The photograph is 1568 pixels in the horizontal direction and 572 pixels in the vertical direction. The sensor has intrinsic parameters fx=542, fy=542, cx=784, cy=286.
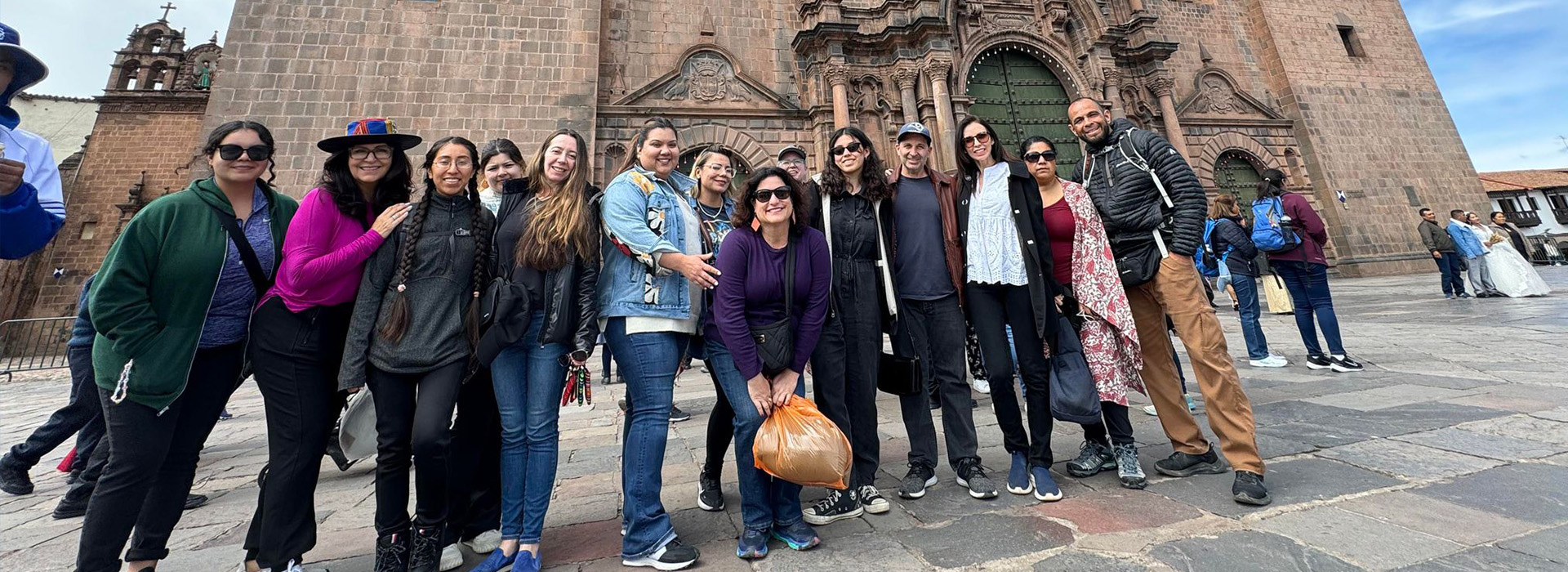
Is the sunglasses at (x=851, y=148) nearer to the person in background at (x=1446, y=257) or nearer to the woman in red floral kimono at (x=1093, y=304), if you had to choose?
the woman in red floral kimono at (x=1093, y=304)

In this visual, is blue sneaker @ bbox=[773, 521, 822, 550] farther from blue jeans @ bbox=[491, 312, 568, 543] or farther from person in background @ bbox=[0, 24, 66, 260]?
person in background @ bbox=[0, 24, 66, 260]

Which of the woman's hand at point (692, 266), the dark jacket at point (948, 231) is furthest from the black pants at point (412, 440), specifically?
the dark jacket at point (948, 231)

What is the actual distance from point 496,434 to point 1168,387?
11.3ft

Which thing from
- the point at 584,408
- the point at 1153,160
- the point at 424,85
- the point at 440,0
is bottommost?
the point at 584,408

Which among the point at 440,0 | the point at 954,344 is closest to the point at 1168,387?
the point at 954,344

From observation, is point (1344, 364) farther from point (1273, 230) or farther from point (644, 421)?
point (644, 421)

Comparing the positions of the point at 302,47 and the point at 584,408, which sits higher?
the point at 302,47

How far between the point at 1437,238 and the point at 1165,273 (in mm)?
11983

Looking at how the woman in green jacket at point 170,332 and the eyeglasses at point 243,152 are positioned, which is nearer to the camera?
the woman in green jacket at point 170,332

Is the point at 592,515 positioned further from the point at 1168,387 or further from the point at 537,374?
the point at 1168,387

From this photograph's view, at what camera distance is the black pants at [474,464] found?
2455 mm

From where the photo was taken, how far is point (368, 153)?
2410 millimetres

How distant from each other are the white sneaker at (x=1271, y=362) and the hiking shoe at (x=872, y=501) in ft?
17.1

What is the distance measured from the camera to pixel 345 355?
2.15 m
